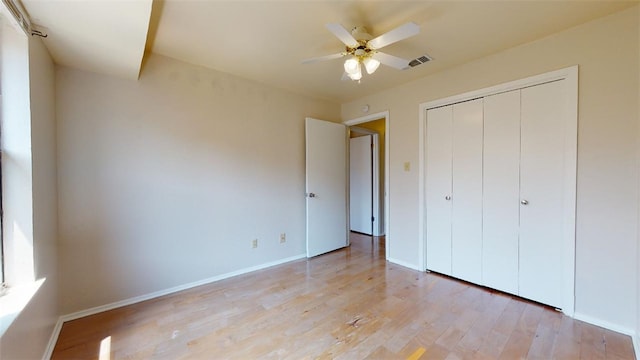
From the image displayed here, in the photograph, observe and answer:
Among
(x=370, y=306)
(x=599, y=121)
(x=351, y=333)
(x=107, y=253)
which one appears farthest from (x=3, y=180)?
(x=599, y=121)

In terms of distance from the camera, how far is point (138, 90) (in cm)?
228

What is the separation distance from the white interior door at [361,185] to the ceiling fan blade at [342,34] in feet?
10.7

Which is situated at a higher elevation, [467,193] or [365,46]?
[365,46]

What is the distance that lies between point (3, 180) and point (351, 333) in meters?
2.37

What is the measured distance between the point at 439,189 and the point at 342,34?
2075mm

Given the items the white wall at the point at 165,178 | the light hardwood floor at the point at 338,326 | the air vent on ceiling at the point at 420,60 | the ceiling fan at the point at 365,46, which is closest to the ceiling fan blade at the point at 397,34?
the ceiling fan at the point at 365,46

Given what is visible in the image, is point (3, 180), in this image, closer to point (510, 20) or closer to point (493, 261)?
point (510, 20)

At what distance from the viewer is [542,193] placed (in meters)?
2.20

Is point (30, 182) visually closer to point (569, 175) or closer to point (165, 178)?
point (165, 178)

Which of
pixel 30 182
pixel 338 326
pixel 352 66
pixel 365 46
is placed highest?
pixel 365 46

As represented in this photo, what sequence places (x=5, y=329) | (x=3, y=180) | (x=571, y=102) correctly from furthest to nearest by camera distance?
(x=571, y=102), (x=3, y=180), (x=5, y=329)

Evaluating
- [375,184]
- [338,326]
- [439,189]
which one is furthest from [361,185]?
[338,326]

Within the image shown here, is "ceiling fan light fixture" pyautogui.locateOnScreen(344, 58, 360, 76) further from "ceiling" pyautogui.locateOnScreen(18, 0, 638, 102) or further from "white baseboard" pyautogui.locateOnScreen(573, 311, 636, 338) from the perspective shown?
"white baseboard" pyautogui.locateOnScreen(573, 311, 636, 338)

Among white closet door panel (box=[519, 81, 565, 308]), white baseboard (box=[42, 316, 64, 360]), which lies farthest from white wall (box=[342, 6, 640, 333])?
white baseboard (box=[42, 316, 64, 360])
